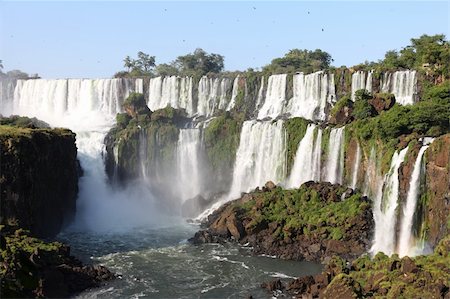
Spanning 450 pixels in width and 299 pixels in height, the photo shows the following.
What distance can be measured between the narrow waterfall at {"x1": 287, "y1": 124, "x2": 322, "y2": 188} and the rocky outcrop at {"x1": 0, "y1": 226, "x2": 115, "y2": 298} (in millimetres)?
16409

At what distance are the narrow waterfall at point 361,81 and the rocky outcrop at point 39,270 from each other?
28.4 m

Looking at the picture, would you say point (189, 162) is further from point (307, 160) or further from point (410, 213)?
point (410, 213)

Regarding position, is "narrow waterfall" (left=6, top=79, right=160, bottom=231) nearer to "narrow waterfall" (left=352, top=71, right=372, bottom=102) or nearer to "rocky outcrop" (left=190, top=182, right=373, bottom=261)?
"rocky outcrop" (left=190, top=182, right=373, bottom=261)

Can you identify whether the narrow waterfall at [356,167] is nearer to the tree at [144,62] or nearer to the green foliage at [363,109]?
the green foliage at [363,109]

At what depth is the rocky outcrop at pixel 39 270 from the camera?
2288cm

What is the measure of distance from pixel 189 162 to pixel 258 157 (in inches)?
267

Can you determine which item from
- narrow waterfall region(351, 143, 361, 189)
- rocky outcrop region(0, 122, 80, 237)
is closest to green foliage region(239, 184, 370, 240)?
narrow waterfall region(351, 143, 361, 189)

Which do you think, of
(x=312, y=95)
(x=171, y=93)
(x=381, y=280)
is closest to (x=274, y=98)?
(x=312, y=95)

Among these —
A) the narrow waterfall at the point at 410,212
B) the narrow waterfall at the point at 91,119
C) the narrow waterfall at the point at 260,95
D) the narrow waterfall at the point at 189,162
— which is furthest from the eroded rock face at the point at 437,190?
the narrow waterfall at the point at 260,95

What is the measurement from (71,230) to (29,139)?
26.8ft

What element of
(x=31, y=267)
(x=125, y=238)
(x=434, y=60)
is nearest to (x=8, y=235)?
(x=31, y=267)

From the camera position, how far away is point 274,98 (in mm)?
53500

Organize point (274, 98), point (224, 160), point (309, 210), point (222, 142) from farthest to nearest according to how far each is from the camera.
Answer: point (274, 98)
point (222, 142)
point (224, 160)
point (309, 210)

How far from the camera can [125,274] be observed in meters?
28.0
